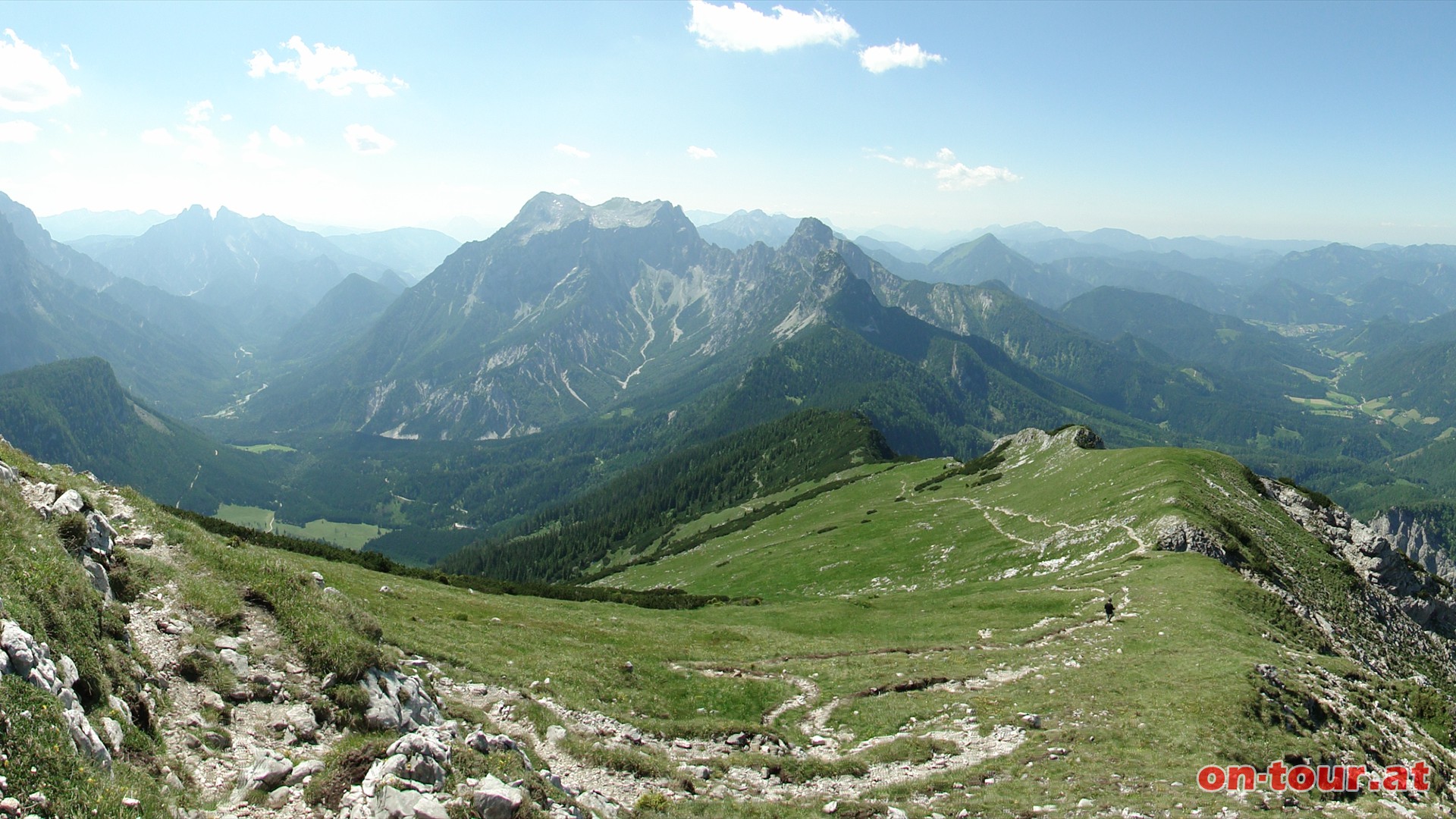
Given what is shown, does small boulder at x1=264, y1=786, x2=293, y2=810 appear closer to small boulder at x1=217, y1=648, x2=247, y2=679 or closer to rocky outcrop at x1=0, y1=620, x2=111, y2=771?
rocky outcrop at x1=0, y1=620, x2=111, y2=771

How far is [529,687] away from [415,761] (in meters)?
13.6

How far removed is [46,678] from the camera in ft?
40.9

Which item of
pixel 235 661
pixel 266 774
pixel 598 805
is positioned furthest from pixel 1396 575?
pixel 235 661

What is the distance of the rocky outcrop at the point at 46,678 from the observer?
1180 centimetres

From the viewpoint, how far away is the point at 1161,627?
4069 centimetres

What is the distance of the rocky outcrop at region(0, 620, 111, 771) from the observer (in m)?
11.8

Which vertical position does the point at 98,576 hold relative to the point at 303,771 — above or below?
above

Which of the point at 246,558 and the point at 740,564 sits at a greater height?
the point at 246,558

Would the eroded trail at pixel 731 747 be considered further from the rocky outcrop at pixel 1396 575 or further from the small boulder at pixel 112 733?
the rocky outcrop at pixel 1396 575

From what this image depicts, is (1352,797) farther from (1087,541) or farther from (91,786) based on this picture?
(1087,541)

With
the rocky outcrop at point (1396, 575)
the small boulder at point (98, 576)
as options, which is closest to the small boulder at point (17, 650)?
the small boulder at point (98, 576)

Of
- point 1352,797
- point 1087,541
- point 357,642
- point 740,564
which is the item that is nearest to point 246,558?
point 357,642

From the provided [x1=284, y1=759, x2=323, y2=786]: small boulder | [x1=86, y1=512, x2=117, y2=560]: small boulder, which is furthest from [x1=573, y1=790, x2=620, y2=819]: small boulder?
[x1=86, y1=512, x2=117, y2=560]: small boulder

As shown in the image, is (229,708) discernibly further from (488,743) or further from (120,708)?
(488,743)
